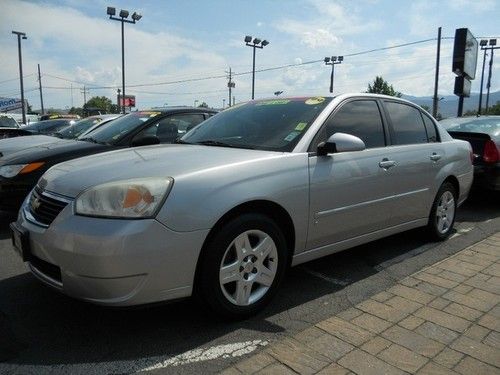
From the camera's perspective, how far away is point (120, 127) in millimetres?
6203

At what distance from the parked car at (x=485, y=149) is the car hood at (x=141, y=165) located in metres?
4.50

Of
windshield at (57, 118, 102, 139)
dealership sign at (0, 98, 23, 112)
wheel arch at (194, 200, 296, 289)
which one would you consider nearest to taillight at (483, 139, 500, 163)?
wheel arch at (194, 200, 296, 289)

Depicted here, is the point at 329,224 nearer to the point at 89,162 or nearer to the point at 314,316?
the point at 314,316

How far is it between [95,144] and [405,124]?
3.64 metres

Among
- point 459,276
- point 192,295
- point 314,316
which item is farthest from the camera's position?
point 459,276

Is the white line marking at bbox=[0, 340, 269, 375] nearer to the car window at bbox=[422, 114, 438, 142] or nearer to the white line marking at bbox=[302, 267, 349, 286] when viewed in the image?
the white line marking at bbox=[302, 267, 349, 286]

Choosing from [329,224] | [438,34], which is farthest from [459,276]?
[438,34]

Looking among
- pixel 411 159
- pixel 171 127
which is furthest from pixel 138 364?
pixel 171 127

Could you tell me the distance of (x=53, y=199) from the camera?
2.89m

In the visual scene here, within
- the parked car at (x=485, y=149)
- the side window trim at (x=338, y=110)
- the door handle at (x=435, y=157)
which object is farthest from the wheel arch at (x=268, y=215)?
the parked car at (x=485, y=149)

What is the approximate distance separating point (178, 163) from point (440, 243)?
10.9 feet

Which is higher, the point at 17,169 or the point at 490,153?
the point at 490,153

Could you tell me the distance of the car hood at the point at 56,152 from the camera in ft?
17.3

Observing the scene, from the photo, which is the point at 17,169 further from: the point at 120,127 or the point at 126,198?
the point at 126,198
